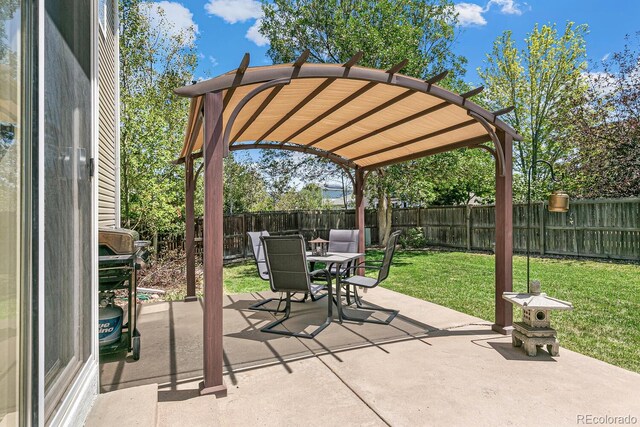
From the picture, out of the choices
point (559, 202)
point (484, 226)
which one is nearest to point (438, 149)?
point (559, 202)

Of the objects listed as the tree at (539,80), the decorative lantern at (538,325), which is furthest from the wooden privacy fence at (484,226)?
the decorative lantern at (538,325)

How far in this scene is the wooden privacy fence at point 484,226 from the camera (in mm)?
8680

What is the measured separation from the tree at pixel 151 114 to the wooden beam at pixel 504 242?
4.79 meters

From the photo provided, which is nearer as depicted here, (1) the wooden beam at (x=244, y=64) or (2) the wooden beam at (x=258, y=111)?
(1) the wooden beam at (x=244, y=64)

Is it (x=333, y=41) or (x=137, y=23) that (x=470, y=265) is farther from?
(x=137, y=23)

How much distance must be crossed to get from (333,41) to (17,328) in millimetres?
10228

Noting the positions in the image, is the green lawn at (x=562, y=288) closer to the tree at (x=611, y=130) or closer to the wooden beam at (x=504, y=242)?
the wooden beam at (x=504, y=242)

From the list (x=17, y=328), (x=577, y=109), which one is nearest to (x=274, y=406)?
(x=17, y=328)

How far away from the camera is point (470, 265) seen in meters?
8.72

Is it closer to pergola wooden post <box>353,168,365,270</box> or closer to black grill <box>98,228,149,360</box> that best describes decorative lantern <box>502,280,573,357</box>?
black grill <box>98,228,149,360</box>

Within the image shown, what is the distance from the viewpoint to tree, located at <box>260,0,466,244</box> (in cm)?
946

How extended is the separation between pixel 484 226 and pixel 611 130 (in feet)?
14.3

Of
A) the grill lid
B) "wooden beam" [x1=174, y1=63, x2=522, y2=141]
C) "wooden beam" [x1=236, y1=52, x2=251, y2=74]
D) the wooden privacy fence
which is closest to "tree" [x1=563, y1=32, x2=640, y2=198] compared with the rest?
the wooden privacy fence

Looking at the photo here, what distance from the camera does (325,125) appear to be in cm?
476
